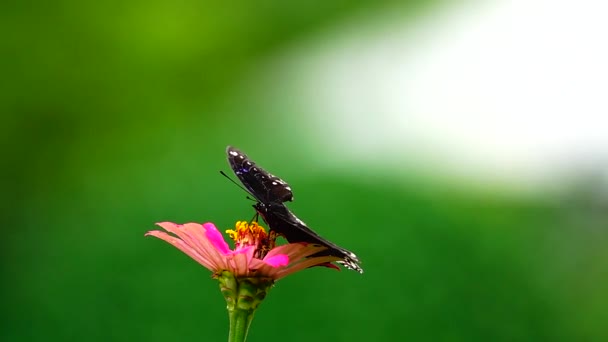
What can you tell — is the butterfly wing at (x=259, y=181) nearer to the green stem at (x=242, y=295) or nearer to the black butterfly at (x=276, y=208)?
the black butterfly at (x=276, y=208)

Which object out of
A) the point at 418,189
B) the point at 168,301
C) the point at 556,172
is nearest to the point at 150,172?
the point at 168,301

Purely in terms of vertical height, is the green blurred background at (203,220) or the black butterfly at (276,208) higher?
the green blurred background at (203,220)

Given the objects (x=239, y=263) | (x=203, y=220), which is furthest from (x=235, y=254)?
(x=203, y=220)

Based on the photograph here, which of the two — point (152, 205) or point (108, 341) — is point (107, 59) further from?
point (108, 341)

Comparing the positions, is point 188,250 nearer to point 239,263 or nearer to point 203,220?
point 239,263

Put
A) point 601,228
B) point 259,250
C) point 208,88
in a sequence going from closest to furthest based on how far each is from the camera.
Answer: point 259,250
point 601,228
point 208,88

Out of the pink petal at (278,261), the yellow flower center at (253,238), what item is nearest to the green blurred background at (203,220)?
the yellow flower center at (253,238)
